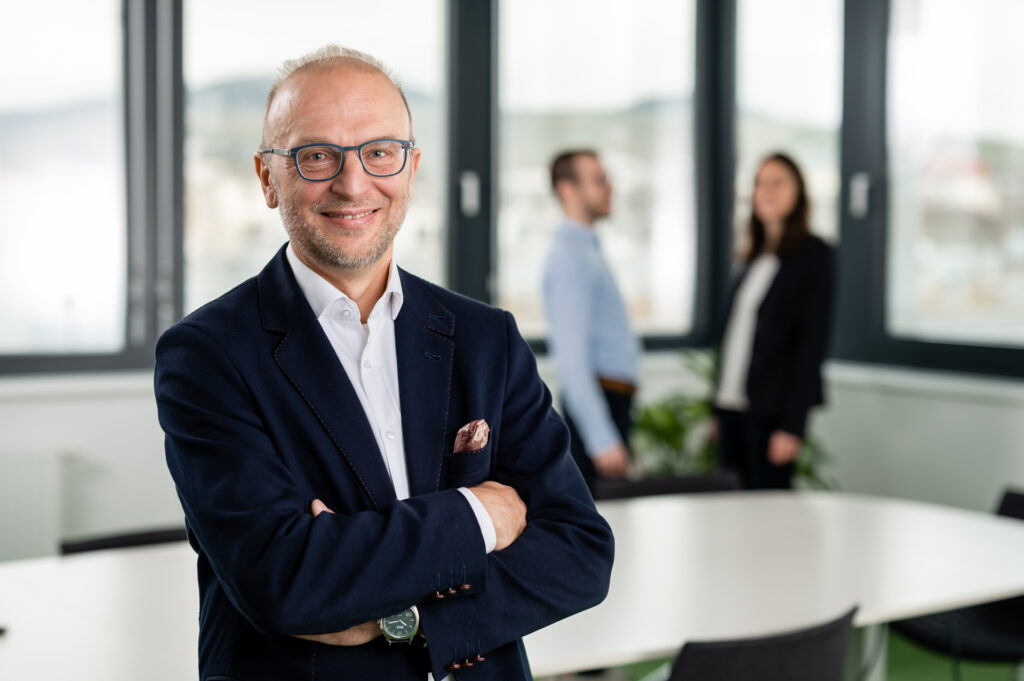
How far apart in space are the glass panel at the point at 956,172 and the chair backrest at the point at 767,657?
2.98 meters

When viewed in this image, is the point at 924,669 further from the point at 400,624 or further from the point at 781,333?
the point at 400,624

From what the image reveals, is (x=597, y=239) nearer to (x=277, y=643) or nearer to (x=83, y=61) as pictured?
(x=83, y=61)

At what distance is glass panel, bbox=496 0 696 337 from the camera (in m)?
5.35

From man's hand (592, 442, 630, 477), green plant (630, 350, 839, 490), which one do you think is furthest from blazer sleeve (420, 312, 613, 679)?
green plant (630, 350, 839, 490)

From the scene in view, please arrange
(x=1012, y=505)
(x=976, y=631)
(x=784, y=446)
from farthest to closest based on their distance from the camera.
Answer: (x=784, y=446)
(x=1012, y=505)
(x=976, y=631)

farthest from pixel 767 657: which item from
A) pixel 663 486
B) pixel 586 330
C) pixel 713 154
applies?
pixel 713 154

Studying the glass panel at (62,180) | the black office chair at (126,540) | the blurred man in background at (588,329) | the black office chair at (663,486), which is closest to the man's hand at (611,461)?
the blurred man in background at (588,329)

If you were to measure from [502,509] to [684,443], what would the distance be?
3.84 m

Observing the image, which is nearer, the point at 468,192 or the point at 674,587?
the point at 674,587

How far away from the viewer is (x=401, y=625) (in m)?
1.37

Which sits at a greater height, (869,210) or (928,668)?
(869,210)

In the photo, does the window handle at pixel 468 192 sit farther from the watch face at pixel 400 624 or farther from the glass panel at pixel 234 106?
the watch face at pixel 400 624

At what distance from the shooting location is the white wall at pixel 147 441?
13.8ft

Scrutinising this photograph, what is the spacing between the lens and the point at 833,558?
2.62m
